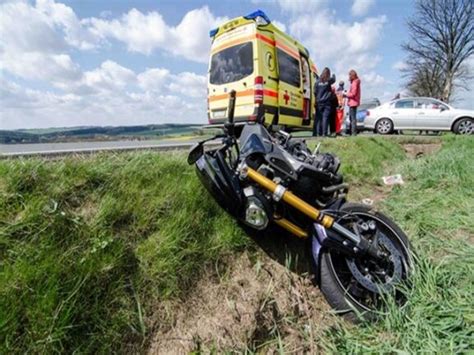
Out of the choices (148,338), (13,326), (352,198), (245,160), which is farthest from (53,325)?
(352,198)

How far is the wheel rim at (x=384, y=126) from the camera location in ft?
43.7

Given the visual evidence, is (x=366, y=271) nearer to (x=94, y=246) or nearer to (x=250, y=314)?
(x=250, y=314)

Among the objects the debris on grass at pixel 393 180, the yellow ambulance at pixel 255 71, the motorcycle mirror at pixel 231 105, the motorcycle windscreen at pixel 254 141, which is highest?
the yellow ambulance at pixel 255 71

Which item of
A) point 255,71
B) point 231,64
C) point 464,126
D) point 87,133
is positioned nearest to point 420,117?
point 464,126

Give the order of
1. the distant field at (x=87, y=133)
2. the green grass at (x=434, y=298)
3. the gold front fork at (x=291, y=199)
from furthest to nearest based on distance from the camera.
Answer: the distant field at (x=87, y=133) < the gold front fork at (x=291, y=199) < the green grass at (x=434, y=298)

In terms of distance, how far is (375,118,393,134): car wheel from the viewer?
13.3m

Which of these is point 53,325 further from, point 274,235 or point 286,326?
point 274,235

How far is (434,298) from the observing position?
2.21m

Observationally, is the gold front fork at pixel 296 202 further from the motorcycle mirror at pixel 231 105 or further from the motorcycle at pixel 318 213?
the motorcycle mirror at pixel 231 105

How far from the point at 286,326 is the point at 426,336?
0.87 meters

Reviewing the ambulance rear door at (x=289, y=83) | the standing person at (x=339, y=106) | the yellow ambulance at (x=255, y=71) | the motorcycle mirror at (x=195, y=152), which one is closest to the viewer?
the motorcycle mirror at (x=195, y=152)

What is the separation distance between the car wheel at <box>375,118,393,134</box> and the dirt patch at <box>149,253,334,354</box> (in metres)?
12.2

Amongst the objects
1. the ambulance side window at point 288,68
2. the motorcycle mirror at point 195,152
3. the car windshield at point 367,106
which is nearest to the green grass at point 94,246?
the motorcycle mirror at point 195,152

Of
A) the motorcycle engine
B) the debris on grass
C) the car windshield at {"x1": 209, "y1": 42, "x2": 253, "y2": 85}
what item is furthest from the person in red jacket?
the motorcycle engine
